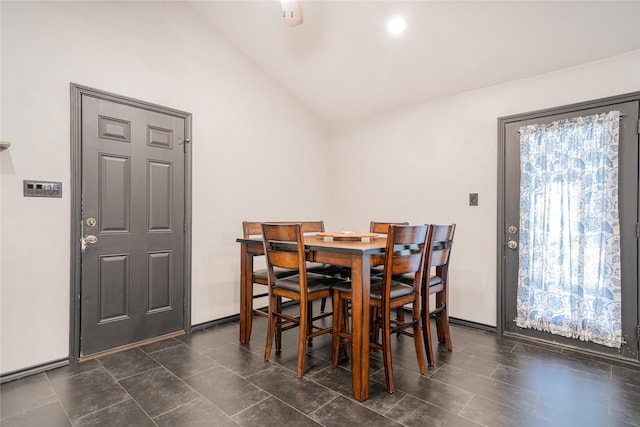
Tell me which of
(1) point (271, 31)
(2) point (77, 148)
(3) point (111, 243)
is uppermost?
(1) point (271, 31)

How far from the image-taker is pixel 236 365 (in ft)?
8.09


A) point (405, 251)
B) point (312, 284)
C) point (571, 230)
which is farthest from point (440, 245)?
point (571, 230)

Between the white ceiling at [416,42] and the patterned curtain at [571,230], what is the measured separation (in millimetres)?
591

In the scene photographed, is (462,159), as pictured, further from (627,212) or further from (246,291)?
(246,291)

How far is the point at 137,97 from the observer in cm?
285

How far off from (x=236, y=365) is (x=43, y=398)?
3.77 ft

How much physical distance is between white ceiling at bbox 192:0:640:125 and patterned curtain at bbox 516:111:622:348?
1.94 ft

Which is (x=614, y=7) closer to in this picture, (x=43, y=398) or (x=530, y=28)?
(x=530, y=28)

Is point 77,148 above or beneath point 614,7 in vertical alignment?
beneath

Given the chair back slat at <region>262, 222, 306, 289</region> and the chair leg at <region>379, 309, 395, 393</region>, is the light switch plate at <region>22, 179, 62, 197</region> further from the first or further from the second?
the chair leg at <region>379, 309, 395, 393</region>

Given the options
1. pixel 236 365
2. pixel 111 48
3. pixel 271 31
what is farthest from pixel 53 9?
pixel 236 365

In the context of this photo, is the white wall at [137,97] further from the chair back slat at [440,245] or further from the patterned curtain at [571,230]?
the patterned curtain at [571,230]

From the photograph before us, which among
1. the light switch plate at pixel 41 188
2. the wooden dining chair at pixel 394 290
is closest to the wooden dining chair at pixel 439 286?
the wooden dining chair at pixel 394 290

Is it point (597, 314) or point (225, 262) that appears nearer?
point (597, 314)
